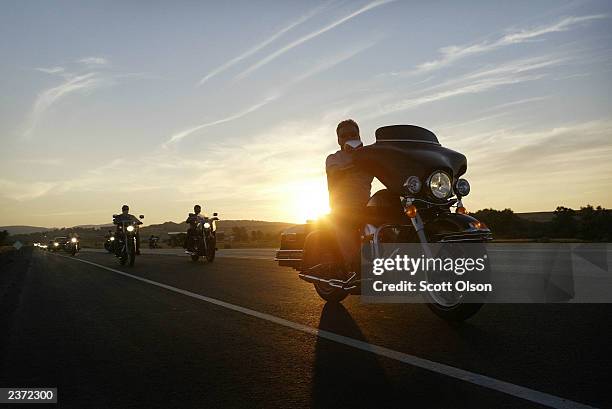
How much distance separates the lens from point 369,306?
297 inches

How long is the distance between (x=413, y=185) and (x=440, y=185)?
312mm

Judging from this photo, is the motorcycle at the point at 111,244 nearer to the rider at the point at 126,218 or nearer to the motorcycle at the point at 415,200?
the rider at the point at 126,218

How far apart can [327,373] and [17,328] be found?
4.47 metres

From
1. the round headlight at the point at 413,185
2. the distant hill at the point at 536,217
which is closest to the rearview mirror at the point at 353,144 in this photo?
the round headlight at the point at 413,185

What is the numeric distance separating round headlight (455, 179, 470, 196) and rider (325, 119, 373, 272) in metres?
1.24

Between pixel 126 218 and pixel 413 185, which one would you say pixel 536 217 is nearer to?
pixel 126 218

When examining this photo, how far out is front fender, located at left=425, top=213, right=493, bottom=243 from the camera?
18.3 ft

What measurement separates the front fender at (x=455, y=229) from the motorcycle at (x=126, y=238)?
49.5ft

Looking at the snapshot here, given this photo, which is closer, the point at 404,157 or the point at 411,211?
the point at 411,211

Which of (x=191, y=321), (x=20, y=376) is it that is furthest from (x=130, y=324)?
(x=20, y=376)

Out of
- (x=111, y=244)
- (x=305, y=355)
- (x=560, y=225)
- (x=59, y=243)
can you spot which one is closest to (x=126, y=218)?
(x=111, y=244)

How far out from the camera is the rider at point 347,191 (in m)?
6.68

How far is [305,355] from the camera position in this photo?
15.5 ft

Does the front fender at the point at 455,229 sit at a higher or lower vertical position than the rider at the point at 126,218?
lower
